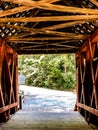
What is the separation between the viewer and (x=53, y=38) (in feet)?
30.8

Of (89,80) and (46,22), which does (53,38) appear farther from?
(89,80)

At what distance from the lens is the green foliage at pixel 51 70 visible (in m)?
30.5

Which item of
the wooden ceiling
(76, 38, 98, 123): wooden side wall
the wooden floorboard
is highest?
the wooden ceiling

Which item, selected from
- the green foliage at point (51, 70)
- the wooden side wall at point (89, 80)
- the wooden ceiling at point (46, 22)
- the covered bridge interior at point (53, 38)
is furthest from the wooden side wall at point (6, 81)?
the green foliage at point (51, 70)

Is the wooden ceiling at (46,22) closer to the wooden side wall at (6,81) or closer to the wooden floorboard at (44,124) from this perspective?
the wooden side wall at (6,81)

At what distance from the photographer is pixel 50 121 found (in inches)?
374

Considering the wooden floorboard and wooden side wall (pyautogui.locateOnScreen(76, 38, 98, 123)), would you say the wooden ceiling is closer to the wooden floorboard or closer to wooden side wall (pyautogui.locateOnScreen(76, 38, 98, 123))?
wooden side wall (pyautogui.locateOnScreen(76, 38, 98, 123))

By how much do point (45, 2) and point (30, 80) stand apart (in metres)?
26.6

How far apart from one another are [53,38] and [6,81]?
271 cm

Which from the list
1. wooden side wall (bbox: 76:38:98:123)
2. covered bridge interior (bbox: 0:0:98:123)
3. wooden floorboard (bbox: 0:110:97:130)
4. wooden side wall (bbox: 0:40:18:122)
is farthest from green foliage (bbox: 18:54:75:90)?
wooden floorboard (bbox: 0:110:97:130)

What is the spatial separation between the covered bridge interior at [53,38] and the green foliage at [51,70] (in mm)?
17543

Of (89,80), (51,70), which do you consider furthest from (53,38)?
(51,70)

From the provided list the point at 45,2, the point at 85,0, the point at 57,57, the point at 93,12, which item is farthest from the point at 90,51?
the point at 57,57

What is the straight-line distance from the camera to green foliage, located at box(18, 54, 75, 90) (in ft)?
100
